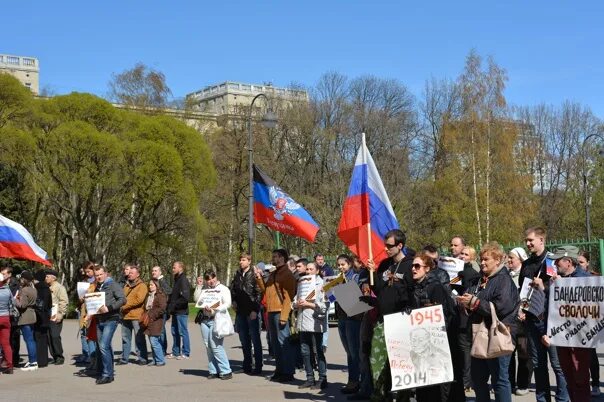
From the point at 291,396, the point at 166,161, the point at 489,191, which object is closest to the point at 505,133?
the point at 489,191

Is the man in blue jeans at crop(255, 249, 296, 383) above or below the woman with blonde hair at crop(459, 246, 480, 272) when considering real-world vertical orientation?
below

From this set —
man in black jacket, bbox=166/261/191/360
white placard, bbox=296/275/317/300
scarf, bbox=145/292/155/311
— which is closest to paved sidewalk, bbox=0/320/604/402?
man in black jacket, bbox=166/261/191/360

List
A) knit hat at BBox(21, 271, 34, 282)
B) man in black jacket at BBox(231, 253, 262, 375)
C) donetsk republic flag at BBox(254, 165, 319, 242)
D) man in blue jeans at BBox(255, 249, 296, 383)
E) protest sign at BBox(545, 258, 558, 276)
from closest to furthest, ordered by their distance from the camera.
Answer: protest sign at BBox(545, 258, 558, 276) → man in blue jeans at BBox(255, 249, 296, 383) → man in black jacket at BBox(231, 253, 262, 375) → donetsk republic flag at BBox(254, 165, 319, 242) → knit hat at BBox(21, 271, 34, 282)

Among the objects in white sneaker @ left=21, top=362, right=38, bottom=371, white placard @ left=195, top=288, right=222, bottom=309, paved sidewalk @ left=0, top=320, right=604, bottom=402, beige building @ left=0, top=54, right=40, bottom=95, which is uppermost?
beige building @ left=0, top=54, right=40, bottom=95

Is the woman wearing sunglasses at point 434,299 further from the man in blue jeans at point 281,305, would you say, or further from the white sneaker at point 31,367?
the white sneaker at point 31,367

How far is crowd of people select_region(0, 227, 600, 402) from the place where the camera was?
8.61 meters

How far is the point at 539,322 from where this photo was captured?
30.8ft

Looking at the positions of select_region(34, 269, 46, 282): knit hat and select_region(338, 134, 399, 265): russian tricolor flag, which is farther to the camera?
select_region(34, 269, 46, 282): knit hat

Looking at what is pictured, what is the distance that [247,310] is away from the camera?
13.8 m

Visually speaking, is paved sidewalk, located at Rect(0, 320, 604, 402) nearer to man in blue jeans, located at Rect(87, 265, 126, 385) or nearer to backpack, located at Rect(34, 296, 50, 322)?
man in blue jeans, located at Rect(87, 265, 126, 385)

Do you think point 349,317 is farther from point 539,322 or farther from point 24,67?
point 24,67

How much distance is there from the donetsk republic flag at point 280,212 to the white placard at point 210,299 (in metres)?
1.99

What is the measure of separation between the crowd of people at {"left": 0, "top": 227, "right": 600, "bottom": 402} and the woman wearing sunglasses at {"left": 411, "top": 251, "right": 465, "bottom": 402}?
1 cm

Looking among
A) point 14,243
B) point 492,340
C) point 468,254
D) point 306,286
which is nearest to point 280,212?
point 306,286
